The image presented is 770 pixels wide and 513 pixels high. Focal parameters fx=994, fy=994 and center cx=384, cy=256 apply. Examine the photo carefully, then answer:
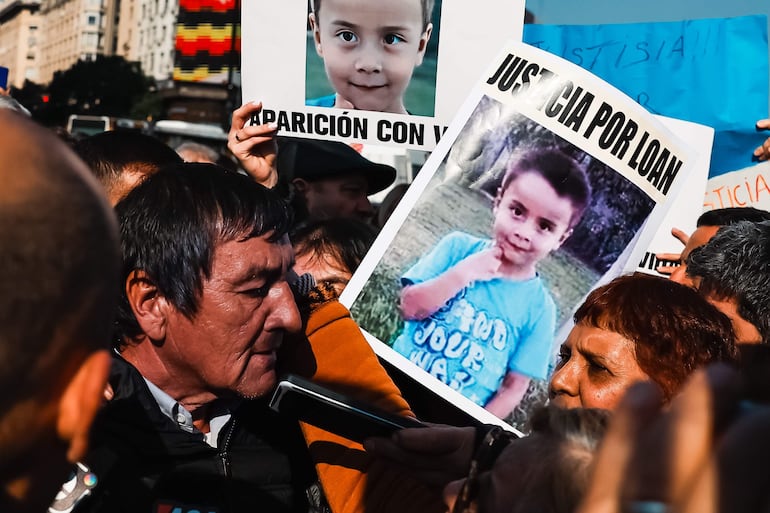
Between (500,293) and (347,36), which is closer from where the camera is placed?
(500,293)

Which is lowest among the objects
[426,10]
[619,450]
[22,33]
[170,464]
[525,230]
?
[170,464]

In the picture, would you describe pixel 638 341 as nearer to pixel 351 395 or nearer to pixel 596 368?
pixel 596 368

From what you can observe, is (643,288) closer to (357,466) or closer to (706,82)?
(357,466)

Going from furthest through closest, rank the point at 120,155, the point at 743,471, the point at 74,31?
the point at 74,31 → the point at 120,155 → the point at 743,471

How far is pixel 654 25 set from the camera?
3.81m

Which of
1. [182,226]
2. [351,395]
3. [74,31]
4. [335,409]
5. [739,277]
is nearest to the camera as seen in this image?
[335,409]

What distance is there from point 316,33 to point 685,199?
138 cm

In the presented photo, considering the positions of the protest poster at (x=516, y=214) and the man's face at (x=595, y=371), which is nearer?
the man's face at (x=595, y=371)

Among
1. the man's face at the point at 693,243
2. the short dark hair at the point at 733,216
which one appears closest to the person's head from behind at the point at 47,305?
the man's face at the point at 693,243

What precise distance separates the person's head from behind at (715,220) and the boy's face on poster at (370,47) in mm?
1155

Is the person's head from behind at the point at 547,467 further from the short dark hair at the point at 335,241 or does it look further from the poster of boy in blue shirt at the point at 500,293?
the short dark hair at the point at 335,241

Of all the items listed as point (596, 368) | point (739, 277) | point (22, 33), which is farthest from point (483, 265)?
point (22, 33)

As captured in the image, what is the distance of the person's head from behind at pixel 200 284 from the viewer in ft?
7.82

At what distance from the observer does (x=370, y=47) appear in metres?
3.29
